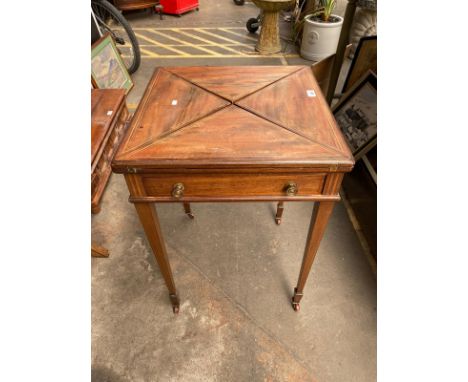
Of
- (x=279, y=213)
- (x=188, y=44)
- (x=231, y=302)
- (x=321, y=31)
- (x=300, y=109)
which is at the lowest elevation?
(x=231, y=302)

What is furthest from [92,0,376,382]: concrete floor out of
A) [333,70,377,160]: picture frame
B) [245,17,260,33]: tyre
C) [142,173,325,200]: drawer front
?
[245,17,260,33]: tyre

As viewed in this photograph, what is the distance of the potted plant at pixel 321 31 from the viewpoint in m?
3.74

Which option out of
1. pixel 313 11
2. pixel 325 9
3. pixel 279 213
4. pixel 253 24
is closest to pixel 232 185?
pixel 279 213

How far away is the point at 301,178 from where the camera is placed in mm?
980

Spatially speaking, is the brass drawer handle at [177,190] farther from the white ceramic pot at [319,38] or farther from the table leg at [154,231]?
the white ceramic pot at [319,38]

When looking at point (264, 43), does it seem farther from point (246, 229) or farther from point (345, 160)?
point (345, 160)

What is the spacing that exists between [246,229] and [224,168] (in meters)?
1.17

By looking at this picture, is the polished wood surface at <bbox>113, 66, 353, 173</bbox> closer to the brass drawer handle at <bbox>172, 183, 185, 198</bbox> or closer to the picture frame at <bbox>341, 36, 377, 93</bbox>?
the brass drawer handle at <bbox>172, 183, 185, 198</bbox>

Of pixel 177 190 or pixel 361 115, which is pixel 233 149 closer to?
pixel 177 190

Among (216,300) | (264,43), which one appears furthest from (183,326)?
(264,43)

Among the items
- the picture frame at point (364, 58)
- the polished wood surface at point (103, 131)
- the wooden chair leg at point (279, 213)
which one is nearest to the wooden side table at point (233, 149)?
the wooden chair leg at point (279, 213)

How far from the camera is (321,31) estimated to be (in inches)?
150

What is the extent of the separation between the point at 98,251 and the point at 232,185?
128cm

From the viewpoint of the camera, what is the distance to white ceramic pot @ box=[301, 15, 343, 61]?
3.76m
